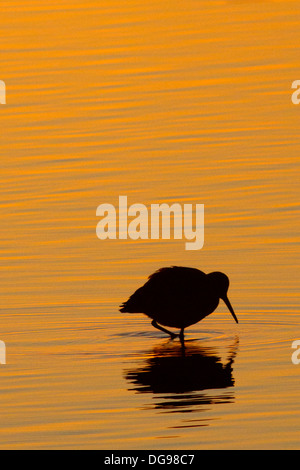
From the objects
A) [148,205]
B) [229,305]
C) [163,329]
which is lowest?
[163,329]

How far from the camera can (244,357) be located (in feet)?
48.2

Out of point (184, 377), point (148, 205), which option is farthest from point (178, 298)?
point (148, 205)

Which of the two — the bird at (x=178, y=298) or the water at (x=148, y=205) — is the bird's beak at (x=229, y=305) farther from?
the water at (x=148, y=205)

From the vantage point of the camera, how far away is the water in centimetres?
1318

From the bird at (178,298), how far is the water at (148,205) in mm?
285

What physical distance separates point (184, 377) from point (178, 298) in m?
1.92

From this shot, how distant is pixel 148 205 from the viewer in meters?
20.4

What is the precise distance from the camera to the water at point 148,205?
13.2m

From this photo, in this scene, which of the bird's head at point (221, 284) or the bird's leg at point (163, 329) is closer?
the bird's head at point (221, 284)

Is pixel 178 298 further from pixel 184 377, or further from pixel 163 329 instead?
pixel 184 377

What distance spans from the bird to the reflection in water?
499 mm

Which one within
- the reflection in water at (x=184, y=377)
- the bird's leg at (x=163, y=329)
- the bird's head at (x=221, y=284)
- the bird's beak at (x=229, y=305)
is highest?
the bird's head at (x=221, y=284)

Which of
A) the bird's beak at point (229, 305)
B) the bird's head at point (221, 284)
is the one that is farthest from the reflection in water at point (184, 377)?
the bird's head at point (221, 284)

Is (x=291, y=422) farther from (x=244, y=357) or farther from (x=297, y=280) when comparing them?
(x=297, y=280)
